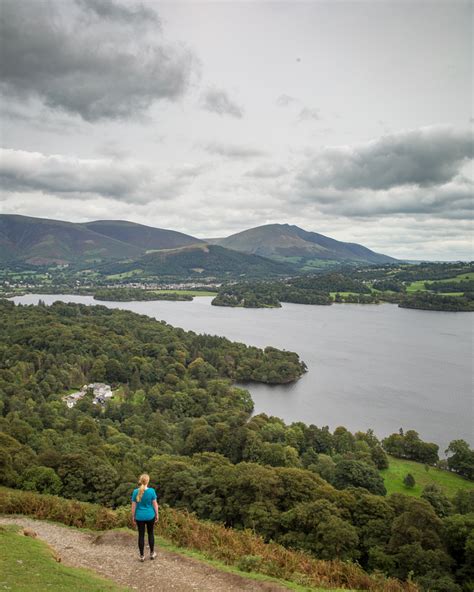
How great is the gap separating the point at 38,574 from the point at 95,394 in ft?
161

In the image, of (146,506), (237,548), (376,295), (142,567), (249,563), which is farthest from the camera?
(376,295)

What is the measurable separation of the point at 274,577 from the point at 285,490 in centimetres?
1327

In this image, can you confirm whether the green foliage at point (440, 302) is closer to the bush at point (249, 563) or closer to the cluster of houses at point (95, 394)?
the cluster of houses at point (95, 394)

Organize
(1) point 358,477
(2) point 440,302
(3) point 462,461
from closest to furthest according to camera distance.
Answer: (1) point 358,477
(3) point 462,461
(2) point 440,302

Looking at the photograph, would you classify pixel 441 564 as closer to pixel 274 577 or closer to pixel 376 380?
pixel 274 577

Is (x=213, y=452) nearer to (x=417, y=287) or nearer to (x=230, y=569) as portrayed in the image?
(x=230, y=569)

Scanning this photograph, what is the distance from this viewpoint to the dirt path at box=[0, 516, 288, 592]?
935cm

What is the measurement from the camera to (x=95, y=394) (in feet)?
182

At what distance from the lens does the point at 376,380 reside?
2675 inches

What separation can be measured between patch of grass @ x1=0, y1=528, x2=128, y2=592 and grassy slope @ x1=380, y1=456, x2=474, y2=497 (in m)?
30.7

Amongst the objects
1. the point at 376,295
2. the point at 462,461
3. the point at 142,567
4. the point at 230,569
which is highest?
the point at 376,295

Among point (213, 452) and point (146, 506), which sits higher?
point (146, 506)

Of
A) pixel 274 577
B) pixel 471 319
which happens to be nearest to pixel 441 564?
pixel 274 577

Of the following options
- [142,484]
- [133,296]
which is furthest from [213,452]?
[133,296]
